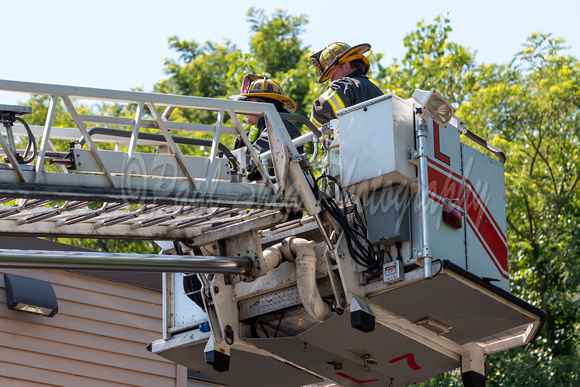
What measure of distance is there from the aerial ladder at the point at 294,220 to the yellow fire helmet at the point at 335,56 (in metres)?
0.78

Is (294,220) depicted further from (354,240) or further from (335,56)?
(335,56)

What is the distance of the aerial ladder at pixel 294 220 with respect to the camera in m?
6.53

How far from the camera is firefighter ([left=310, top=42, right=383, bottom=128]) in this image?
785cm

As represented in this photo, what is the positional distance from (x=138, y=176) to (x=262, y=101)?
2279 mm

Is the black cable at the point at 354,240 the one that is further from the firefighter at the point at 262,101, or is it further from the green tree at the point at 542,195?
the green tree at the point at 542,195

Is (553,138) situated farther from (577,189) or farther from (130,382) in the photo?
(130,382)

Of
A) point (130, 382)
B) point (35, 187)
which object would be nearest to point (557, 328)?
point (130, 382)

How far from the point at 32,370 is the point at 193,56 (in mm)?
21795

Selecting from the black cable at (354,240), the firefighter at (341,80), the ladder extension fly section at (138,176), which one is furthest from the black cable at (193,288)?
the firefighter at (341,80)

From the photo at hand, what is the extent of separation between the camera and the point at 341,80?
7.98 m

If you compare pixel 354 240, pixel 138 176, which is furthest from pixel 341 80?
pixel 138 176

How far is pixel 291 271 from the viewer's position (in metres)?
7.54

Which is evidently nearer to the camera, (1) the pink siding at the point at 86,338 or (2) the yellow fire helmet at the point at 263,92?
(2) the yellow fire helmet at the point at 263,92

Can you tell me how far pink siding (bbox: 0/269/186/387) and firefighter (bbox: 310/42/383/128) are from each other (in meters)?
3.53
